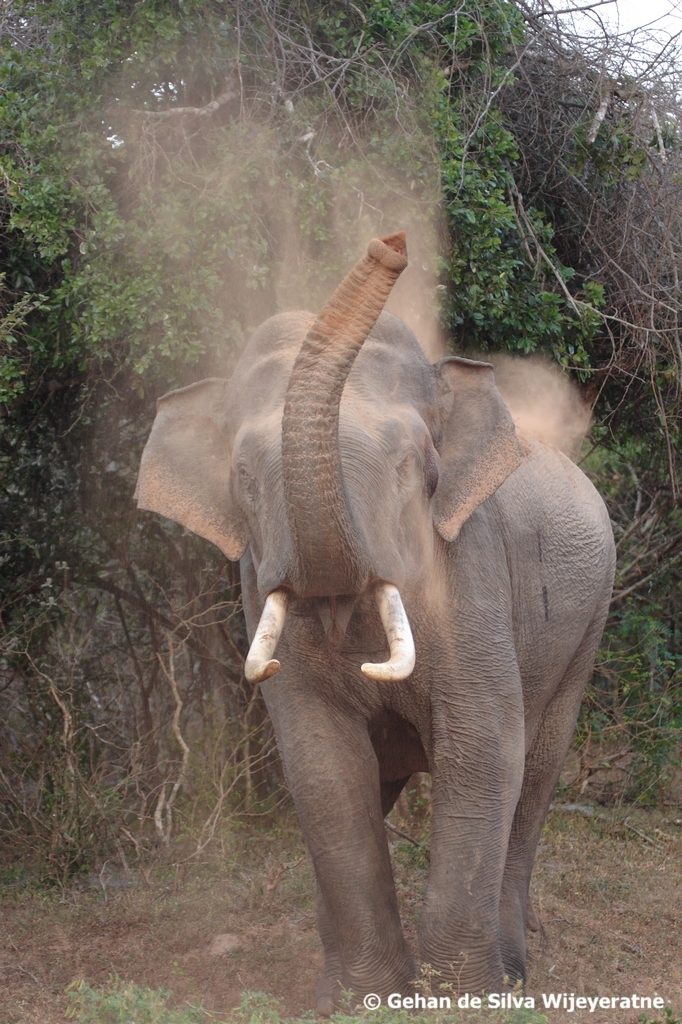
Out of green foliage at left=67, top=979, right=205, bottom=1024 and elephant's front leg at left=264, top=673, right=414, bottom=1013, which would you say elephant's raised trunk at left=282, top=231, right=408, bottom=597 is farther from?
green foliage at left=67, top=979, right=205, bottom=1024

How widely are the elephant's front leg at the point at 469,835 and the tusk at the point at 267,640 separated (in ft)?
3.81

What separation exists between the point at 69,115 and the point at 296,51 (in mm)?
1204

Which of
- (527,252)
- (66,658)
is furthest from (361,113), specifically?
(66,658)

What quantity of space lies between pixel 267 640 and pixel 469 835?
4.58 feet

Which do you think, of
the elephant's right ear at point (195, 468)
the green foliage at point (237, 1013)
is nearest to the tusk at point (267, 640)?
the elephant's right ear at point (195, 468)

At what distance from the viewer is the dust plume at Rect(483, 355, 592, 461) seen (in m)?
7.92

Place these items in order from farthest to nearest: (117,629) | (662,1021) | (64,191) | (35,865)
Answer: (117,629) → (35,865) → (64,191) → (662,1021)

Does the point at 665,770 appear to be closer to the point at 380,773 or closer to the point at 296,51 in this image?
the point at 380,773

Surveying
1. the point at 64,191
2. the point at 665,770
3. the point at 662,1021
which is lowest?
the point at 665,770

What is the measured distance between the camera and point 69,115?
25.1ft

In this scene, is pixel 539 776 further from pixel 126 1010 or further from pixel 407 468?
pixel 126 1010

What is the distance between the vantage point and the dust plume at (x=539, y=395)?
26.0ft

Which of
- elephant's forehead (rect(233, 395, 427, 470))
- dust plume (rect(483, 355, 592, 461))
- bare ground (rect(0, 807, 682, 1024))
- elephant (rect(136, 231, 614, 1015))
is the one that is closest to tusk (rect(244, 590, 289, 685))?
elephant (rect(136, 231, 614, 1015))

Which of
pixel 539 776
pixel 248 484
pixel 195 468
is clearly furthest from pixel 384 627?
pixel 539 776
